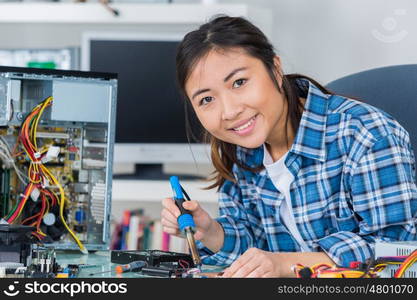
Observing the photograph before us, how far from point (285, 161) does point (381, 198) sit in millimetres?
204

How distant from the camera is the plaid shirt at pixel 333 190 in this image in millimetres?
1105

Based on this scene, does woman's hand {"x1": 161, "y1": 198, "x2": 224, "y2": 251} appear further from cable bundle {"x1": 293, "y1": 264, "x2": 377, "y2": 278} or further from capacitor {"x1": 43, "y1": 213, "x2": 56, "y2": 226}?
cable bundle {"x1": 293, "y1": 264, "x2": 377, "y2": 278}

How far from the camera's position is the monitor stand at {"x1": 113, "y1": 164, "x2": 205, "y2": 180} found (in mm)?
2719

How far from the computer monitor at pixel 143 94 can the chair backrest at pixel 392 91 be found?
4.37ft

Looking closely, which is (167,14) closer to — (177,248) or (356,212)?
(177,248)

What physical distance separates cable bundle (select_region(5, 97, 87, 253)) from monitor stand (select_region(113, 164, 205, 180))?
4.93 feet

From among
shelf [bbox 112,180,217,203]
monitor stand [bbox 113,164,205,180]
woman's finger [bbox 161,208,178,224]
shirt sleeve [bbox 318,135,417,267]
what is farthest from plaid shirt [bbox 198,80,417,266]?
monitor stand [bbox 113,164,205,180]

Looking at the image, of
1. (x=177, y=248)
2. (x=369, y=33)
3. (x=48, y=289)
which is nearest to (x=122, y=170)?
(x=177, y=248)

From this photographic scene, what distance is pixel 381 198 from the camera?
112 centimetres

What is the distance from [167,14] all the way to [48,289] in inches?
87.9

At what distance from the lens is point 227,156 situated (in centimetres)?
140

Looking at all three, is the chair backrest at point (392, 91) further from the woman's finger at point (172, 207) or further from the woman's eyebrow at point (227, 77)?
the woman's finger at point (172, 207)

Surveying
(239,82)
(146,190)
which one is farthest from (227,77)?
(146,190)

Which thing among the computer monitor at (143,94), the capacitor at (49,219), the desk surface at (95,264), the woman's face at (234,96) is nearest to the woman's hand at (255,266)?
the desk surface at (95,264)
